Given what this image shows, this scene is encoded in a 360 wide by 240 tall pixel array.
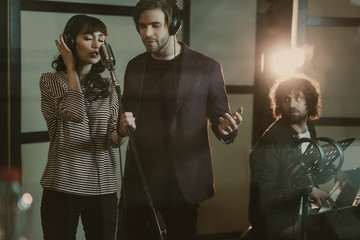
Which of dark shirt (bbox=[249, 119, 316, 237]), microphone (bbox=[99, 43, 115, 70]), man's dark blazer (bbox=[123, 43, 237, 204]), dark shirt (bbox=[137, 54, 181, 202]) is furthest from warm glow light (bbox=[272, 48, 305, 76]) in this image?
microphone (bbox=[99, 43, 115, 70])

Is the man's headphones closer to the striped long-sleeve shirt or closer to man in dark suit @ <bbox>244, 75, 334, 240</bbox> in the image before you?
the striped long-sleeve shirt

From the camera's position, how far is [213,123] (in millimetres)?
1342

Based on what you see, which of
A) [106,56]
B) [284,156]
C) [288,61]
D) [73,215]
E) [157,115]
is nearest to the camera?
[106,56]

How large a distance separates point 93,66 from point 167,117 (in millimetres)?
310

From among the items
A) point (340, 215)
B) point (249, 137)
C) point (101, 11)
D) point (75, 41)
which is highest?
point (101, 11)

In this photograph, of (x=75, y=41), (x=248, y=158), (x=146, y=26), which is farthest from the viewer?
(x=248, y=158)

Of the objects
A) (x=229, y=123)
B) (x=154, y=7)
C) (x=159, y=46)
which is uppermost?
(x=154, y=7)

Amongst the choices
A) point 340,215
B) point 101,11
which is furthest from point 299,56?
point 101,11

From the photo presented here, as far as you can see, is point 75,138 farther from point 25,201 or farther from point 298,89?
point 298,89

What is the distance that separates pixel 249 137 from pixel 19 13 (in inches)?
40.2

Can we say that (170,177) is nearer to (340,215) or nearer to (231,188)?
(231,188)

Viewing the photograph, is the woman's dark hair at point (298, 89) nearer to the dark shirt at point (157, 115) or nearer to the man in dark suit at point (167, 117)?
the man in dark suit at point (167, 117)

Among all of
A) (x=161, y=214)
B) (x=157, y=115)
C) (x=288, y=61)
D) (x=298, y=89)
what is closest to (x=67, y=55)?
(x=157, y=115)

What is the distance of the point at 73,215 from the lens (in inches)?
46.6
